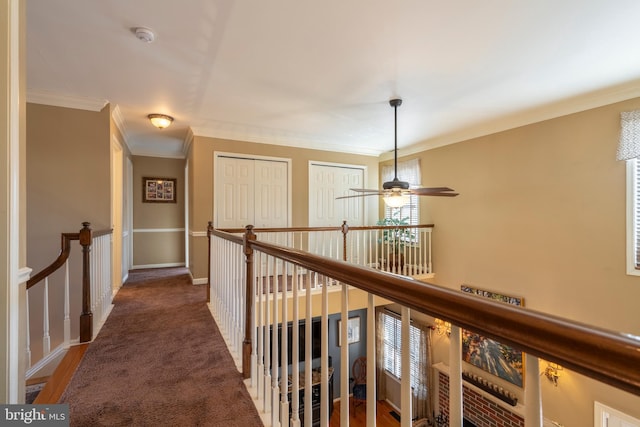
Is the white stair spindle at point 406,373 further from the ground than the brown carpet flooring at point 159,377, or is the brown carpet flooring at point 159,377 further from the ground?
the white stair spindle at point 406,373

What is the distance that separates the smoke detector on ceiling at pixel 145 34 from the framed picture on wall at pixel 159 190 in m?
4.43

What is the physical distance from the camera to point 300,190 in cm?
514

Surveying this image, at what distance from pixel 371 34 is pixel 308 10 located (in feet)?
1.72

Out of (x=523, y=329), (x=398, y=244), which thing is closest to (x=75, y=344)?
(x=523, y=329)

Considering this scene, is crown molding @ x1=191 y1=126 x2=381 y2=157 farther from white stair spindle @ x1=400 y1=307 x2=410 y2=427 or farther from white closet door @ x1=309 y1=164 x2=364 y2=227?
white stair spindle @ x1=400 y1=307 x2=410 y2=427

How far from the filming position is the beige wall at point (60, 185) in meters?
3.14

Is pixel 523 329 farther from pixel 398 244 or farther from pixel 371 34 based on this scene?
pixel 398 244

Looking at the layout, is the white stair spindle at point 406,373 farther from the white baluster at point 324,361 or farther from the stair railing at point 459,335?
the white baluster at point 324,361

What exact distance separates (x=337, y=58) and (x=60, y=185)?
3.39 meters

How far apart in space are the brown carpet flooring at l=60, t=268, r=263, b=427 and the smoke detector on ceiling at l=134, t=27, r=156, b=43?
7.99 feet

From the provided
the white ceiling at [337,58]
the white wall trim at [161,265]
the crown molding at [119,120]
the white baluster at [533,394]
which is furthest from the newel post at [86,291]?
the white wall trim at [161,265]

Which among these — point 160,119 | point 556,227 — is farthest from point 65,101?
point 556,227

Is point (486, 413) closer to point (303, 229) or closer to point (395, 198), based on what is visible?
point (395, 198)

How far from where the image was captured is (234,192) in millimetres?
4645
